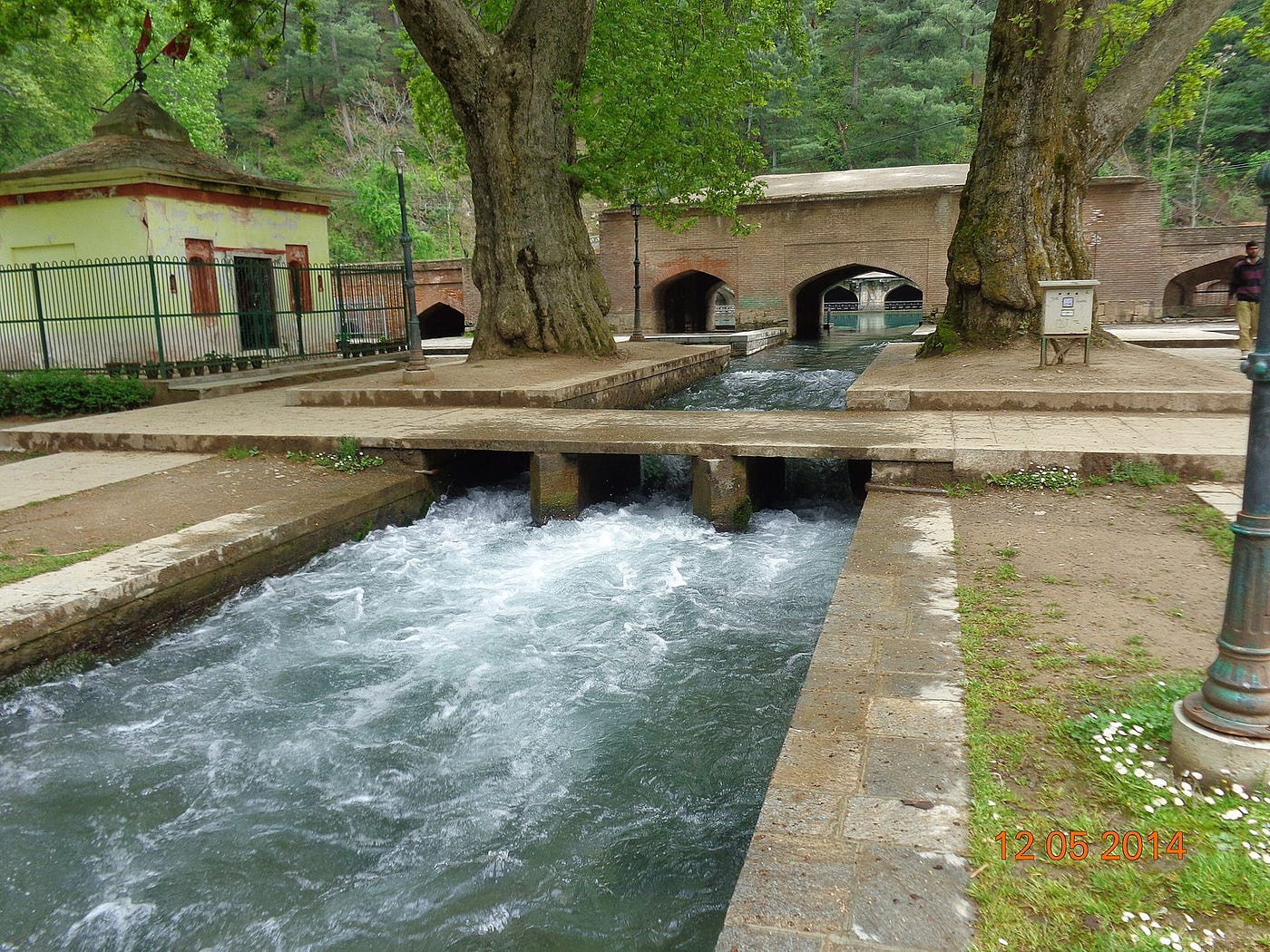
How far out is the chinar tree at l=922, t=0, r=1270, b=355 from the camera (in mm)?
11156

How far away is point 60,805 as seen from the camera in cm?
396

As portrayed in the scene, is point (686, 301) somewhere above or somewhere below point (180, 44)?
below

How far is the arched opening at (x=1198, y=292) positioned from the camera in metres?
26.6

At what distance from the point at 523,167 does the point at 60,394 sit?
24.2 ft

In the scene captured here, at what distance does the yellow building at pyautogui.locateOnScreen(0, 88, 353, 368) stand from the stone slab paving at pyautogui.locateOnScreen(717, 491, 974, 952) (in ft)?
43.8

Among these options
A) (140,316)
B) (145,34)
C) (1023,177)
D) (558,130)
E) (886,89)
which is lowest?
(140,316)

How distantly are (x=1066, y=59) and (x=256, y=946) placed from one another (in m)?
12.3

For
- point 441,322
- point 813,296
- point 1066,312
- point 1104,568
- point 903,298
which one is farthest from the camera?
point 903,298

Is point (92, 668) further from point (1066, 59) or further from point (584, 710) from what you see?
point (1066, 59)

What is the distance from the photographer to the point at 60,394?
13.0m

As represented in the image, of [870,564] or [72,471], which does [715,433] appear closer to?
[870,564]

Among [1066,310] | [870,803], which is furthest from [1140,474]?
[870,803]

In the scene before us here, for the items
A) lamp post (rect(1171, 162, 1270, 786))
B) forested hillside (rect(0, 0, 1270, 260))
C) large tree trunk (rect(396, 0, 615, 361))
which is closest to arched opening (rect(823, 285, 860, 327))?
forested hillside (rect(0, 0, 1270, 260))

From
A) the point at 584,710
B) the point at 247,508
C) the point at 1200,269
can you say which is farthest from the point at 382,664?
the point at 1200,269
